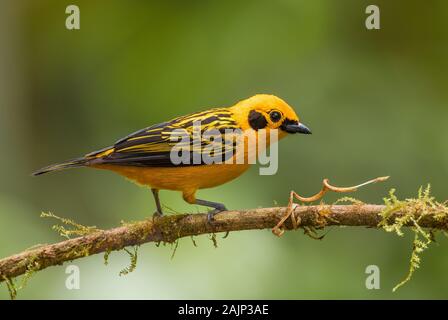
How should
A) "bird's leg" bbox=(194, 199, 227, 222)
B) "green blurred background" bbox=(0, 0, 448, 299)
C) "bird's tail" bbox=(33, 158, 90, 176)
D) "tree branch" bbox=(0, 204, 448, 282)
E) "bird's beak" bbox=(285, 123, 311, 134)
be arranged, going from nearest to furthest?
"tree branch" bbox=(0, 204, 448, 282), "bird's leg" bbox=(194, 199, 227, 222), "bird's tail" bbox=(33, 158, 90, 176), "green blurred background" bbox=(0, 0, 448, 299), "bird's beak" bbox=(285, 123, 311, 134)

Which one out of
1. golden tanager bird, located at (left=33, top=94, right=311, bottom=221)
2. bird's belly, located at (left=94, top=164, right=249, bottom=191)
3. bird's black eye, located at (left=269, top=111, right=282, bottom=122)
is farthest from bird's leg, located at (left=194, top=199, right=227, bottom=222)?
bird's black eye, located at (left=269, top=111, right=282, bottom=122)

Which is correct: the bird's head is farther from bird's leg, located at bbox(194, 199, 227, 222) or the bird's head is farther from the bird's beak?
bird's leg, located at bbox(194, 199, 227, 222)

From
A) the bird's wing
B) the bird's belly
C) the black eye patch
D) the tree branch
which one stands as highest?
the black eye patch

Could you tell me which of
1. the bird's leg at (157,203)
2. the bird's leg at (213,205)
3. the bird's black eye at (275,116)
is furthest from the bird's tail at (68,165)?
the bird's black eye at (275,116)

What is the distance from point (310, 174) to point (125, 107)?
80.4 inches

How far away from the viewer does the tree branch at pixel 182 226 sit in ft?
10.9

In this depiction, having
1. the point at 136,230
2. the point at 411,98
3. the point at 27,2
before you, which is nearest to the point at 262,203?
the point at 136,230

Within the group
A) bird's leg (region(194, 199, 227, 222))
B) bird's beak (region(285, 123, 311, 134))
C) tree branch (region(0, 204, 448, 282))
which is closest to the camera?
tree branch (region(0, 204, 448, 282))

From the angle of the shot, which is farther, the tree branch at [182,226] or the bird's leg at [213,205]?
the bird's leg at [213,205]

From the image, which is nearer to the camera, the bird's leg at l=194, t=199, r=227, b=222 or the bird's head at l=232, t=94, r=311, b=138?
the bird's leg at l=194, t=199, r=227, b=222

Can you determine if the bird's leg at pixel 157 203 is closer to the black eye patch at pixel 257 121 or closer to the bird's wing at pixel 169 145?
the bird's wing at pixel 169 145

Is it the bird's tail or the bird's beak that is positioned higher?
the bird's beak

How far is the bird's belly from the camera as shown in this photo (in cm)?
434

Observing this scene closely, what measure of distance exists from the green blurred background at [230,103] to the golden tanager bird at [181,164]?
26 cm
